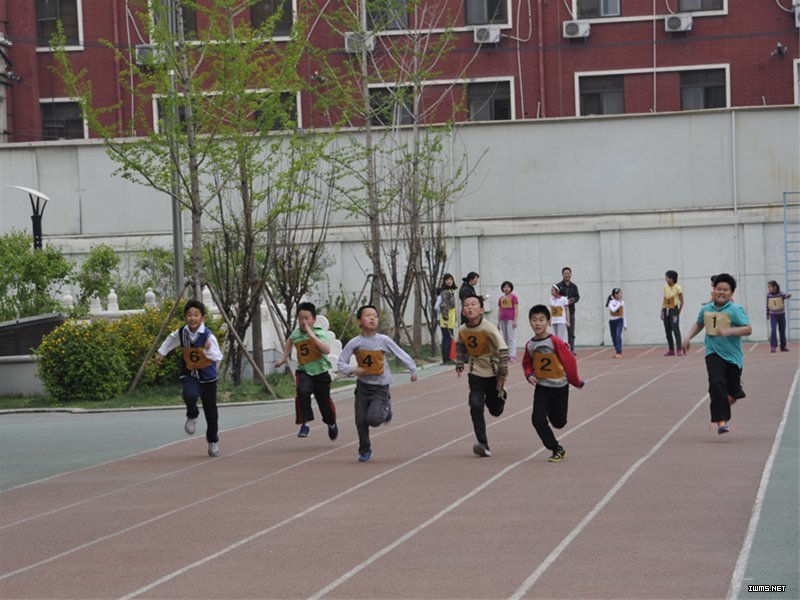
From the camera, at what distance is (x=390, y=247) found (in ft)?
108

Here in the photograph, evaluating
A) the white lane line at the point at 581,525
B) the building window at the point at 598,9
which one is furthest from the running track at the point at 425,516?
the building window at the point at 598,9

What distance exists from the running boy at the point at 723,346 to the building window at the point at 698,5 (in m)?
28.3

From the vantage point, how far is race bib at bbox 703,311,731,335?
618 inches

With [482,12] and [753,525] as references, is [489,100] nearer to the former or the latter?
[482,12]

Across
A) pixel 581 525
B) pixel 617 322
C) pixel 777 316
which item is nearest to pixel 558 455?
pixel 581 525

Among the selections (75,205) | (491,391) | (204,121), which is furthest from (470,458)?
(75,205)

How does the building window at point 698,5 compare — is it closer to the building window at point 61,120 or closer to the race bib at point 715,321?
the building window at point 61,120

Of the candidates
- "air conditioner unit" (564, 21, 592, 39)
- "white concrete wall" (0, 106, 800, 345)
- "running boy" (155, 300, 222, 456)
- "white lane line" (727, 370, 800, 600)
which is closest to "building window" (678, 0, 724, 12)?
"air conditioner unit" (564, 21, 592, 39)

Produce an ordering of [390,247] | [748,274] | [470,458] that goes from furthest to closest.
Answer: [748,274] → [390,247] → [470,458]

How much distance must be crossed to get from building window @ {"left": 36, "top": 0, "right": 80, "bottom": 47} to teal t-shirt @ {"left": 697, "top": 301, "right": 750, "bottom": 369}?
31.4m

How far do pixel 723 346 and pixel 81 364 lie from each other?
37.7 ft

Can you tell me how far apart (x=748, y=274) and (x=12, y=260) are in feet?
55.5

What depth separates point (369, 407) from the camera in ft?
50.0

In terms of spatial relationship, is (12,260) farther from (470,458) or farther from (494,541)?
(494,541)
